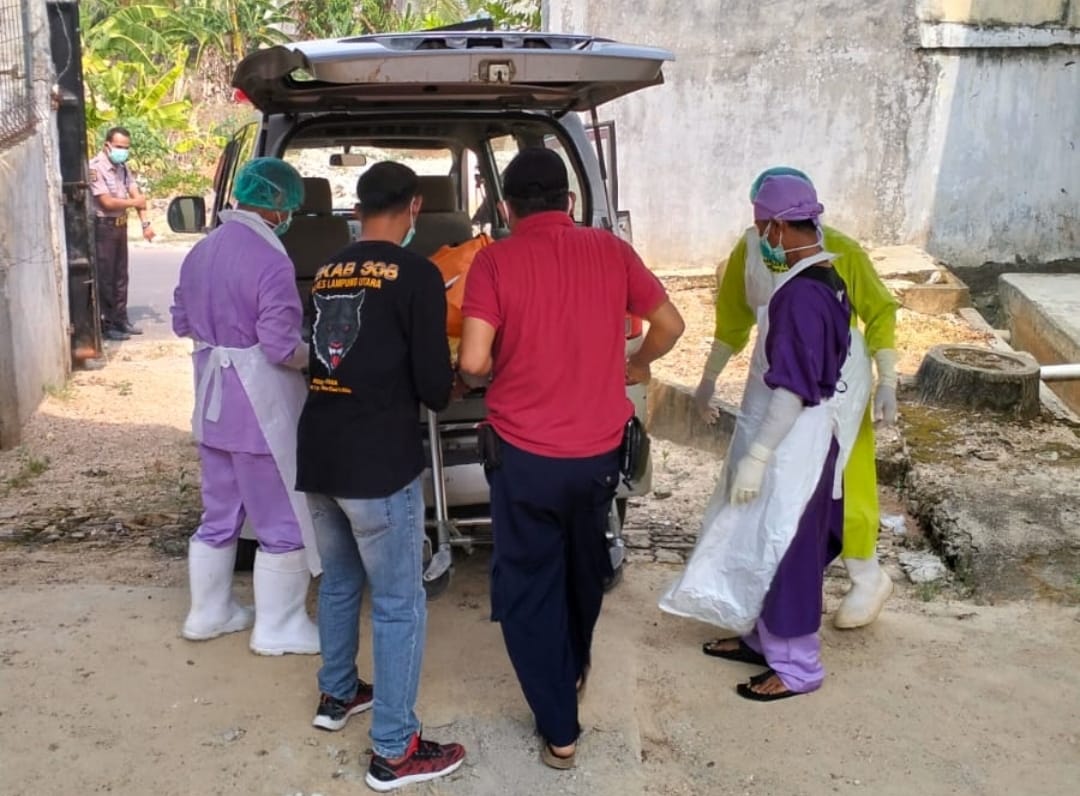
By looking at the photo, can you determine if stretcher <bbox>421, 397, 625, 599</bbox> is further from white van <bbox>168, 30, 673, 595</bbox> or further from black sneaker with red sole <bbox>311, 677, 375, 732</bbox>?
black sneaker with red sole <bbox>311, 677, 375, 732</bbox>

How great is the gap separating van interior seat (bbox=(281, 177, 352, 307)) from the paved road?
16.5 ft

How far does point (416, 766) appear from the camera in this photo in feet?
9.95

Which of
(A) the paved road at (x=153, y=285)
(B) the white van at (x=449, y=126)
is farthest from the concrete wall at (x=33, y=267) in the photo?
(B) the white van at (x=449, y=126)

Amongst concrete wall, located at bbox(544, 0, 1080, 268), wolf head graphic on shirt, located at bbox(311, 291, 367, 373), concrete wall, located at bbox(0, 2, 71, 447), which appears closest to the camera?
wolf head graphic on shirt, located at bbox(311, 291, 367, 373)

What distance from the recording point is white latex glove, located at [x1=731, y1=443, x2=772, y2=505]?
11.1ft

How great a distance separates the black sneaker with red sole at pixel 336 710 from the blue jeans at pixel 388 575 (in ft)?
0.84

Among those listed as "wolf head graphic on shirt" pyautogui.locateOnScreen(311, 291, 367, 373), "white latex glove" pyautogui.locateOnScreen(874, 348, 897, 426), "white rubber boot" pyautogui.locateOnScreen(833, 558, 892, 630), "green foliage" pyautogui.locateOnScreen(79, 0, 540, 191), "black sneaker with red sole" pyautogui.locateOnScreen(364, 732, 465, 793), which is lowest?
"black sneaker with red sole" pyautogui.locateOnScreen(364, 732, 465, 793)

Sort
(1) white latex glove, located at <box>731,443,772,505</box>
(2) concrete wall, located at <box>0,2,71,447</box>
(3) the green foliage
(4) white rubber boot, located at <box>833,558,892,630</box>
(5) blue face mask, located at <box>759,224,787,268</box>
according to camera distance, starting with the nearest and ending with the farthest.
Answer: (1) white latex glove, located at <box>731,443,772,505</box> < (5) blue face mask, located at <box>759,224,787,268</box> < (4) white rubber boot, located at <box>833,558,892,630</box> < (2) concrete wall, located at <box>0,2,71,447</box> < (3) the green foliage

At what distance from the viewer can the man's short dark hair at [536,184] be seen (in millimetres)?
2965

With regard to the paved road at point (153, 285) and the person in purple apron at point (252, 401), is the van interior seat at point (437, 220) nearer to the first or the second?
the person in purple apron at point (252, 401)

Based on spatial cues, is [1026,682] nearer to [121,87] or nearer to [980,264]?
[980,264]

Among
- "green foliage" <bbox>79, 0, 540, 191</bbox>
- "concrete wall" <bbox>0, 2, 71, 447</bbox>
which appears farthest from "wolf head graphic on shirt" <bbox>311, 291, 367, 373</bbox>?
"green foliage" <bbox>79, 0, 540, 191</bbox>

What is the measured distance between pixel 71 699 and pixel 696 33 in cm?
988

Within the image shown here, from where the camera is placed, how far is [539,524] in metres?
3.02
